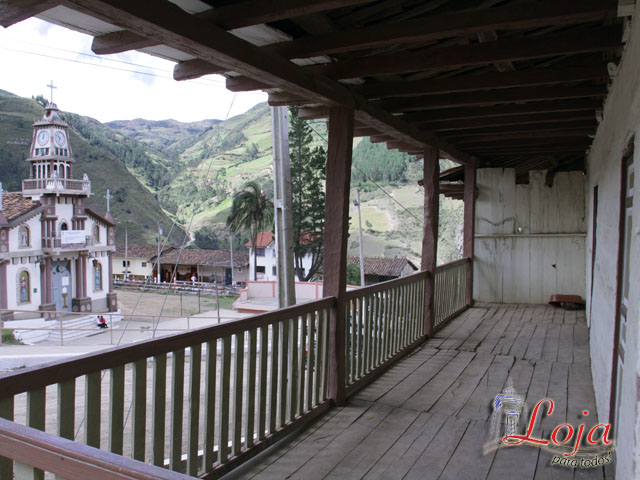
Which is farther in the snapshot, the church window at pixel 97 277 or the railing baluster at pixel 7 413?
the church window at pixel 97 277

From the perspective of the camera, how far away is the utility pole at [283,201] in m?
7.68

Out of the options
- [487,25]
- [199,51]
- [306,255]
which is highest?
[487,25]

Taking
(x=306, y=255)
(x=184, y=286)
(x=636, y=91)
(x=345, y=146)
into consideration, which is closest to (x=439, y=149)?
(x=345, y=146)

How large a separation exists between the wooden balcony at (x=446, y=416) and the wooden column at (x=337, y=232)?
31cm

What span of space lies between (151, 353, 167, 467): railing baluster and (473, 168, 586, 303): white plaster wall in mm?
6906

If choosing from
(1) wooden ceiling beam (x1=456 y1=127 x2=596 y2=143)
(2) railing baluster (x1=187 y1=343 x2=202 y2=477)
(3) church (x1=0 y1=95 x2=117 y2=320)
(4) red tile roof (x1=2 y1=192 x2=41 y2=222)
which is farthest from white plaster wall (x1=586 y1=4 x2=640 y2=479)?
(4) red tile roof (x1=2 y1=192 x2=41 y2=222)

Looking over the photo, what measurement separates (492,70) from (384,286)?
1954mm

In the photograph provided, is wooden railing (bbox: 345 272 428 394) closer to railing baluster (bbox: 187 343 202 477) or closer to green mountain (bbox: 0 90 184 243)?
railing baluster (bbox: 187 343 202 477)

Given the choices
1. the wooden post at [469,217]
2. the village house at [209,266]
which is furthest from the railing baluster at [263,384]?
the village house at [209,266]

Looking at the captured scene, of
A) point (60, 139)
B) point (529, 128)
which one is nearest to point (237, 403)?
point (529, 128)

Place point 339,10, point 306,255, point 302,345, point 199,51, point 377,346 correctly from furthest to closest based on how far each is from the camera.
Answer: point 306,255 < point 377,346 < point 302,345 < point 339,10 < point 199,51

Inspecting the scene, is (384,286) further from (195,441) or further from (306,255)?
(306,255)

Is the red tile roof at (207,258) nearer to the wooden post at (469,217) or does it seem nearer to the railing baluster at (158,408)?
the wooden post at (469,217)

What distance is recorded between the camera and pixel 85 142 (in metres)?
42.3
